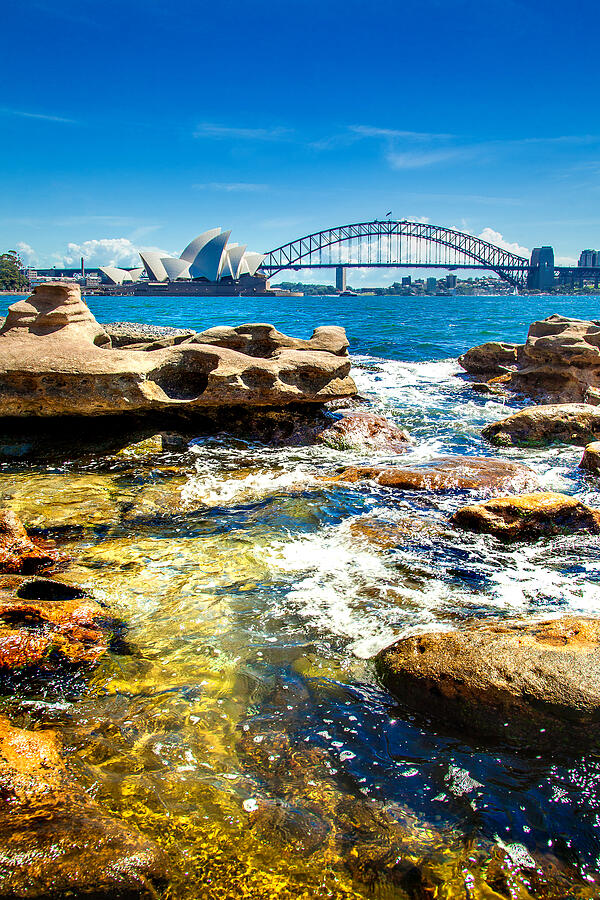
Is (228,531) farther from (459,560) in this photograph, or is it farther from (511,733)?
(511,733)

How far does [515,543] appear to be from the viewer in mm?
5031

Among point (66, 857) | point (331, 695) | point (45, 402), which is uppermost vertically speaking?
point (45, 402)

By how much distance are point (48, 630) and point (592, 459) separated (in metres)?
6.86

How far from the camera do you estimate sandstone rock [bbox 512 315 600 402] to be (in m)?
11.9

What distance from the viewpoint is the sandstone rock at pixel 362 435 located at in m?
8.38

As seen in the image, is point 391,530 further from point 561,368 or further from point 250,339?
point 561,368

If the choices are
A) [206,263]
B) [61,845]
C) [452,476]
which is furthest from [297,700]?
[206,263]

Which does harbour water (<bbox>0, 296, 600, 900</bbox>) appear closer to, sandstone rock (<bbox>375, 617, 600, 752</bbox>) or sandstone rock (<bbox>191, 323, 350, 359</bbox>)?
sandstone rock (<bbox>375, 617, 600, 752</bbox>)

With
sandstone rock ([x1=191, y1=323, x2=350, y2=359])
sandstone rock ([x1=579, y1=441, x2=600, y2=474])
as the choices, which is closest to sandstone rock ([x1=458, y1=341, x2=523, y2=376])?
sandstone rock ([x1=191, y1=323, x2=350, y2=359])

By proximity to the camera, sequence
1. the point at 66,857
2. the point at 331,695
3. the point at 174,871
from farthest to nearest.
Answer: the point at 331,695, the point at 174,871, the point at 66,857

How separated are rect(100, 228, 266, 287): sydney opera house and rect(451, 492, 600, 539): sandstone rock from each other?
262 feet

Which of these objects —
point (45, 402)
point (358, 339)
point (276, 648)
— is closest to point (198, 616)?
point (276, 648)

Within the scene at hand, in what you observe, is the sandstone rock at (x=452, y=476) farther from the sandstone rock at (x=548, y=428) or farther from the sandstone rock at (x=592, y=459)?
the sandstone rock at (x=548, y=428)

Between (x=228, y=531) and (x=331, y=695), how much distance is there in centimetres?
245
